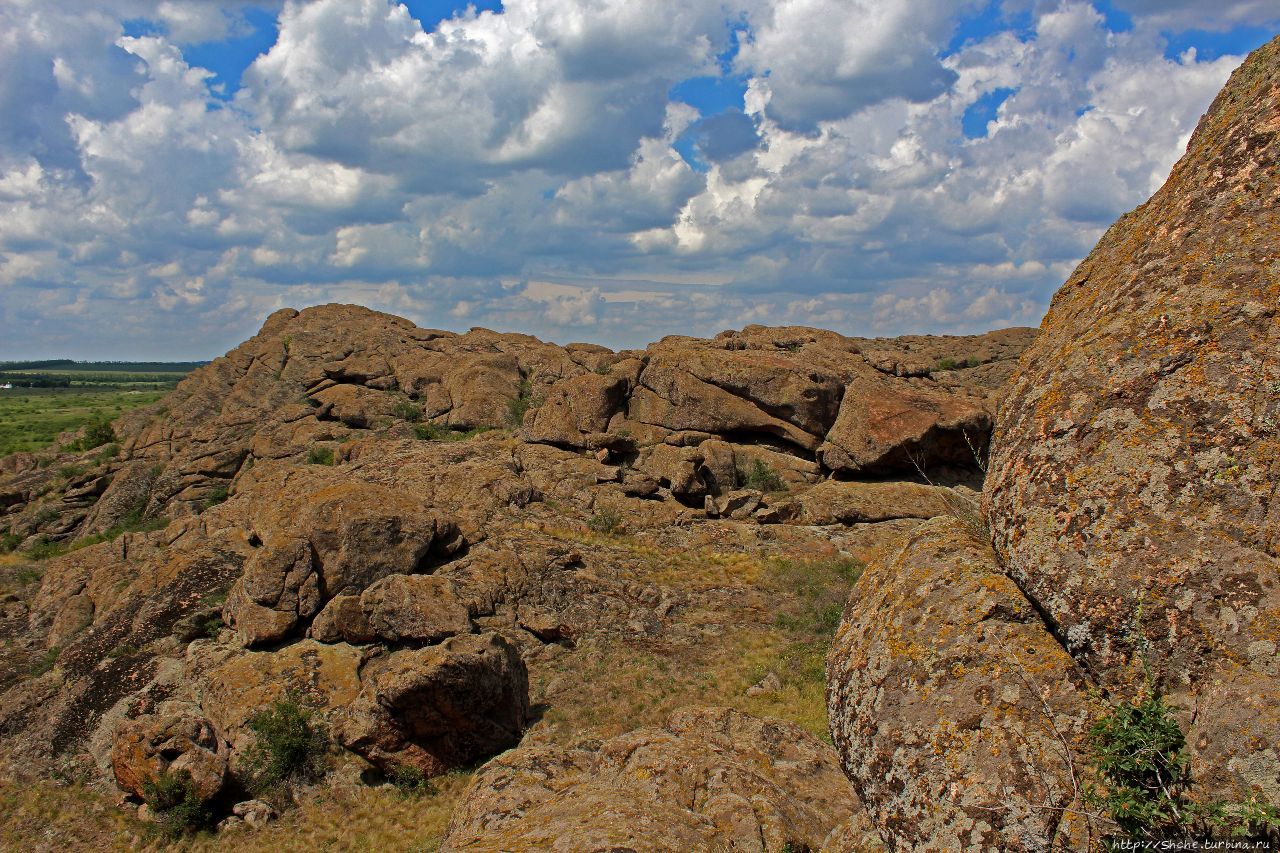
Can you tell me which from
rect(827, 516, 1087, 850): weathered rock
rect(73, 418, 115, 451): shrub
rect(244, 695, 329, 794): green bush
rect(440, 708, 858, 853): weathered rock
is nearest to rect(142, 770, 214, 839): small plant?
rect(244, 695, 329, 794): green bush

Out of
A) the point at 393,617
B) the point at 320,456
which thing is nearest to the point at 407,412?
the point at 320,456

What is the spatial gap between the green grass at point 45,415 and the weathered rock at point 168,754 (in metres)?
80.2

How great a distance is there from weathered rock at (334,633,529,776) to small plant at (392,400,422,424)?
85.7ft

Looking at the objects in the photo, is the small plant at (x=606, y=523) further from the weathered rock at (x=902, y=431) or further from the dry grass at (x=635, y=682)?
the weathered rock at (x=902, y=431)

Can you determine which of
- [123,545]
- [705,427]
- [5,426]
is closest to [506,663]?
[705,427]

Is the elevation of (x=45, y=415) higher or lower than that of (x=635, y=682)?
higher

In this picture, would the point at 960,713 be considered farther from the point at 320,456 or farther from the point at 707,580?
the point at 320,456

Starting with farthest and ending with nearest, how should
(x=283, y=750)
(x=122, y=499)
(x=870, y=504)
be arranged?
(x=122, y=499)
(x=870, y=504)
(x=283, y=750)

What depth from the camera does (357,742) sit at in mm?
14656

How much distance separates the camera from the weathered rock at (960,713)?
4465 mm

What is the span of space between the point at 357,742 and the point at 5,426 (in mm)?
157727

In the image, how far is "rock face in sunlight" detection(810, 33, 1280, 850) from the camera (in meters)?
4.33

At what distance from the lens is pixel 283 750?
48.2 ft

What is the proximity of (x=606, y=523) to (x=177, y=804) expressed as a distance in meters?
15.4
